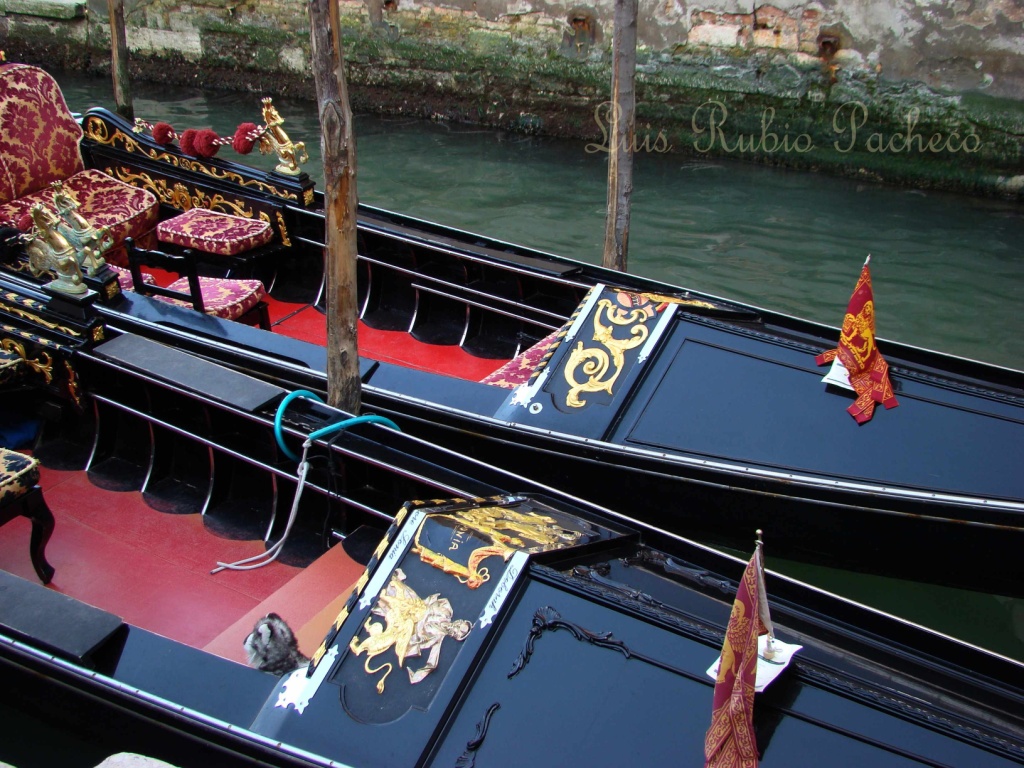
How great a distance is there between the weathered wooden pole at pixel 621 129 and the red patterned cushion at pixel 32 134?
2.12m

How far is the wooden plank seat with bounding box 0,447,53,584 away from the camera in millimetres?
2113

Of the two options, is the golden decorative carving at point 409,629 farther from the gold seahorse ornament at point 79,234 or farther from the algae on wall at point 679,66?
the algae on wall at point 679,66

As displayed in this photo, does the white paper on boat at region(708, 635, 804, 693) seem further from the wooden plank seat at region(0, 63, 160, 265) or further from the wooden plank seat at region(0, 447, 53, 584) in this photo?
the wooden plank seat at region(0, 63, 160, 265)

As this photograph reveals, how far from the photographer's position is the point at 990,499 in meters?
2.23

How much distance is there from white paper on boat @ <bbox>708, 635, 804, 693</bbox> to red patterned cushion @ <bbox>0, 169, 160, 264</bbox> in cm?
284

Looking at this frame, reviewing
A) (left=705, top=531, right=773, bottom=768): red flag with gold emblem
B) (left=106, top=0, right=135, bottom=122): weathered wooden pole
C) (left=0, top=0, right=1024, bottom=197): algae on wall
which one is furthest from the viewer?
(left=106, top=0, right=135, bottom=122): weathered wooden pole

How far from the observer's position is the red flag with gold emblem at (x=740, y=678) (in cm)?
119

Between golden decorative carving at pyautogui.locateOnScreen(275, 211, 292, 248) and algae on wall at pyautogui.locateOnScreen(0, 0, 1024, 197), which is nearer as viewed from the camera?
golden decorative carving at pyautogui.locateOnScreen(275, 211, 292, 248)

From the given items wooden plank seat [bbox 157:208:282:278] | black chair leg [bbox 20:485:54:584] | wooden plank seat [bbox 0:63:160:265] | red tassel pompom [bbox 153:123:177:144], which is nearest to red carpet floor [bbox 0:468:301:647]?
black chair leg [bbox 20:485:54:584]

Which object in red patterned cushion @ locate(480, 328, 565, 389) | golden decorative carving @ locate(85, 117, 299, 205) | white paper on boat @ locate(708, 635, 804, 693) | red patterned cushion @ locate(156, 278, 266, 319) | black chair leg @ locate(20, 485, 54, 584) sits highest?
golden decorative carving @ locate(85, 117, 299, 205)

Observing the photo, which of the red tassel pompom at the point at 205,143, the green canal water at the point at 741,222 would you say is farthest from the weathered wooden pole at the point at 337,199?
the green canal water at the point at 741,222

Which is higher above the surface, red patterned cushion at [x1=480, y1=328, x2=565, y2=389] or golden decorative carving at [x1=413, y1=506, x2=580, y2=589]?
golden decorative carving at [x1=413, y1=506, x2=580, y2=589]

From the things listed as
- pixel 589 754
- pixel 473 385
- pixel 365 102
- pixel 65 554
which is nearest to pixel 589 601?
pixel 589 754

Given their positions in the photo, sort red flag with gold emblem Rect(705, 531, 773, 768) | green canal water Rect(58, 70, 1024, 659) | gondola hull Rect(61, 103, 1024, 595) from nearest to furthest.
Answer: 1. red flag with gold emblem Rect(705, 531, 773, 768)
2. gondola hull Rect(61, 103, 1024, 595)
3. green canal water Rect(58, 70, 1024, 659)
